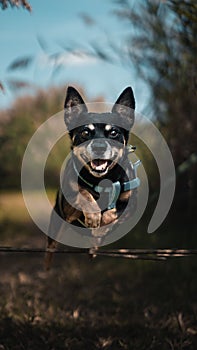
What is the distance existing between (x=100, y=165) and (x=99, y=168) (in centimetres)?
1

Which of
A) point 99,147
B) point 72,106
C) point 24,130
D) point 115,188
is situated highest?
point 24,130

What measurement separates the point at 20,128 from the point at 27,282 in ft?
14.7

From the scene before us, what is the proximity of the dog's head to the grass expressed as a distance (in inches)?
80.6

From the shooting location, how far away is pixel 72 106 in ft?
7.99

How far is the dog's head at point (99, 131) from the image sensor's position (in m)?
2.27

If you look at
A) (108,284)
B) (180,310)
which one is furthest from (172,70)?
(108,284)

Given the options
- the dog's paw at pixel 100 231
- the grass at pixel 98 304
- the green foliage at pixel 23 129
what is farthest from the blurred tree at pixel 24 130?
the dog's paw at pixel 100 231

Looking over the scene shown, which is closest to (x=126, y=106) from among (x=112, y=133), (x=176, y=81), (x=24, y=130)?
(x=112, y=133)

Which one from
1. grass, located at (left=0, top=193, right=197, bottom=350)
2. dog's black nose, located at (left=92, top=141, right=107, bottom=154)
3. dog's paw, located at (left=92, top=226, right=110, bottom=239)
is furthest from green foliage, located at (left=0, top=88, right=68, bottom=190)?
dog's black nose, located at (left=92, top=141, right=107, bottom=154)

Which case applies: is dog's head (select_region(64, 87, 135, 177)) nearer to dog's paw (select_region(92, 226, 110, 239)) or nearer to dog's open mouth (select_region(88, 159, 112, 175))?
dog's open mouth (select_region(88, 159, 112, 175))

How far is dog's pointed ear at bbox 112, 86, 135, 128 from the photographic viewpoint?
2.42m

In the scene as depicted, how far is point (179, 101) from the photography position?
7.26 m

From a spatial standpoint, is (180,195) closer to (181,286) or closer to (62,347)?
(181,286)

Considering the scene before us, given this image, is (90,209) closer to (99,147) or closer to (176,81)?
(99,147)
